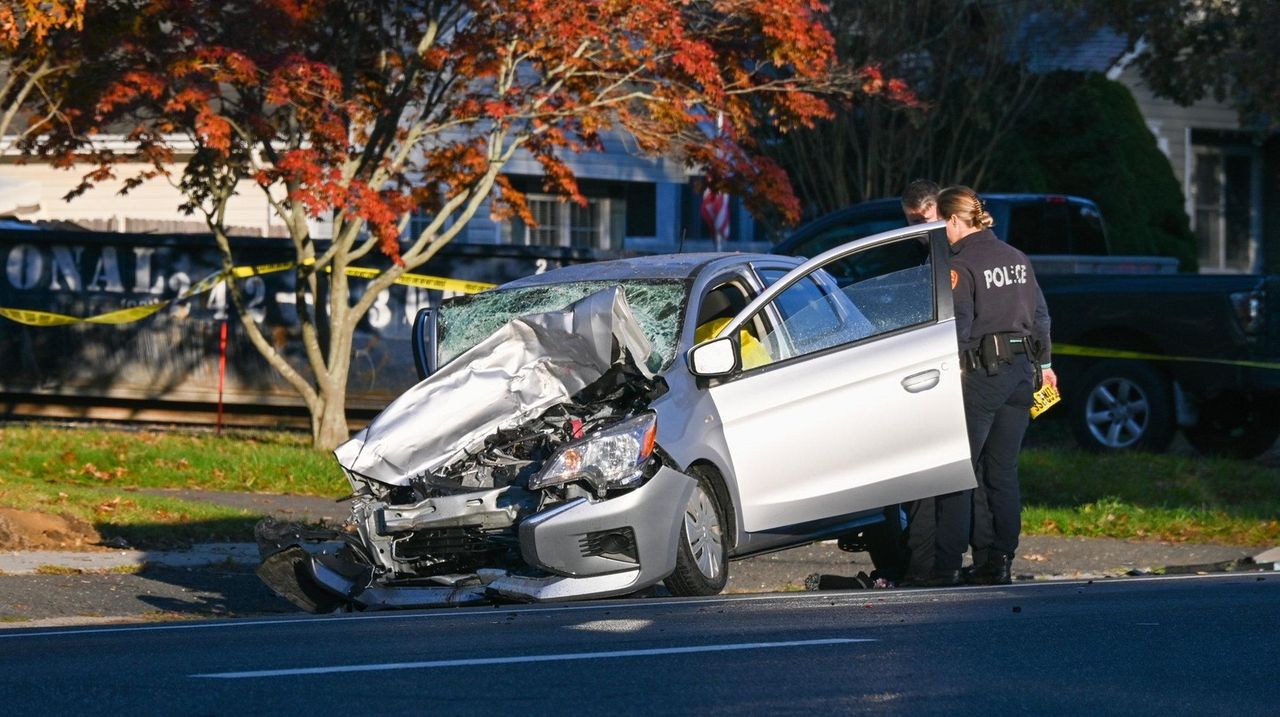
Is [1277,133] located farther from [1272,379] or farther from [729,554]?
[729,554]

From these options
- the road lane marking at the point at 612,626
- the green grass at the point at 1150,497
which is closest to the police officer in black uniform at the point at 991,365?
the road lane marking at the point at 612,626

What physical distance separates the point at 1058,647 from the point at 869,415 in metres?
2.29

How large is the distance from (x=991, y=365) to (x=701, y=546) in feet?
5.83

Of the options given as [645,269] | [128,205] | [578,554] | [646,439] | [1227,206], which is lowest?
[578,554]

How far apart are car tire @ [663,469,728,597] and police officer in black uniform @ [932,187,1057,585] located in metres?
1.33

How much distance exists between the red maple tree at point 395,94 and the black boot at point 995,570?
5.42 meters

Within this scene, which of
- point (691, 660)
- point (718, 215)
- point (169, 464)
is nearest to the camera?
point (691, 660)

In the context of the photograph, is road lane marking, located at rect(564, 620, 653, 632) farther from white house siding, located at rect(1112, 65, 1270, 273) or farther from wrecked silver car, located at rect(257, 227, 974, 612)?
white house siding, located at rect(1112, 65, 1270, 273)

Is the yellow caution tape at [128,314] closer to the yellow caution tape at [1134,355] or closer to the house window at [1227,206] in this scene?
the yellow caution tape at [1134,355]

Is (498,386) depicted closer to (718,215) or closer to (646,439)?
(646,439)

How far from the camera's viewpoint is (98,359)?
17578 millimetres

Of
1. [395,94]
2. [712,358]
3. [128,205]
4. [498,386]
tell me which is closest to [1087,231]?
[395,94]

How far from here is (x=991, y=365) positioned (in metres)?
8.81

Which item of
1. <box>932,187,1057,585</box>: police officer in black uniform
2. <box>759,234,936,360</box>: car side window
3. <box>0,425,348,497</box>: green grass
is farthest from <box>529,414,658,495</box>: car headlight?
<box>0,425,348,497</box>: green grass
